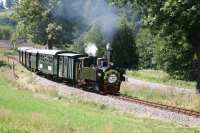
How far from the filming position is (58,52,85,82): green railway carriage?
34531mm

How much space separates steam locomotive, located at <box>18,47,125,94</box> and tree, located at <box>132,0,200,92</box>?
3.90 metres

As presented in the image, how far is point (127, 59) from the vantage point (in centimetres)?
7094

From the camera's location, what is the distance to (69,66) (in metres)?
35.6

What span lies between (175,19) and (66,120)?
587 inches

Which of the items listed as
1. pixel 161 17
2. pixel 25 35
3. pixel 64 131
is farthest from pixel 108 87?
pixel 25 35

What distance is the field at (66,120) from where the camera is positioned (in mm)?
16283

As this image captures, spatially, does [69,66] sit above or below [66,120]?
above

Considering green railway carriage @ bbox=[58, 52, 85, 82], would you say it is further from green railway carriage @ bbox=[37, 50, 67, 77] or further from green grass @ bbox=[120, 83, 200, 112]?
green grass @ bbox=[120, 83, 200, 112]

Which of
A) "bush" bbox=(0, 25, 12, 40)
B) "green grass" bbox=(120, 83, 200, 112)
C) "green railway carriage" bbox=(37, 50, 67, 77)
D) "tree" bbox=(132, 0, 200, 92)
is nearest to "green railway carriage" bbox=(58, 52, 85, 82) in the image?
"green railway carriage" bbox=(37, 50, 67, 77)

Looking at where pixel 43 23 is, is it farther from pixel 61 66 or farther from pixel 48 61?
pixel 61 66

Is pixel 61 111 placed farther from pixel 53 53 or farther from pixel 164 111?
pixel 53 53

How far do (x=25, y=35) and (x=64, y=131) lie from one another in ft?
233

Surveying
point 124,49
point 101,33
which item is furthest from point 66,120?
point 101,33

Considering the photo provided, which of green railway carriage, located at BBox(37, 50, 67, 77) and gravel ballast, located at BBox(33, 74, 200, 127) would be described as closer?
gravel ballast, located at BBox(33, 74, 200, 127)
